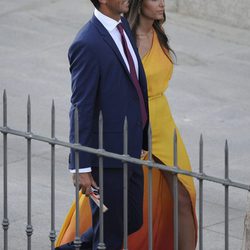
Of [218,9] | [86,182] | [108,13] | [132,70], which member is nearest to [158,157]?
[132,70]

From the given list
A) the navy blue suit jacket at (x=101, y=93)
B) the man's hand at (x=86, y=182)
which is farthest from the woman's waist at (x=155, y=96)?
the man's hand at (x=86, y=182)

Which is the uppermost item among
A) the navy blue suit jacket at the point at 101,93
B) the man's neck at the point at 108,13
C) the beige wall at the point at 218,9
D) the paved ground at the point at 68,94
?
the man's neck at the point at 108,13

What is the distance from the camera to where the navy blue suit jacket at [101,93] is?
18.3 ft

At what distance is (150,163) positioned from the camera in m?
4.85

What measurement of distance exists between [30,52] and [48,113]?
2154 millimetres

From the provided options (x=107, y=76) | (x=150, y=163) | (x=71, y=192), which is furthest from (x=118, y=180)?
(x=71, y=192)

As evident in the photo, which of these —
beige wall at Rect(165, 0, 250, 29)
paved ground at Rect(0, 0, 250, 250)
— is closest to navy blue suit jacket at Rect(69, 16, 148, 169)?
paved ground at Rect(0, 0, 250, 250)

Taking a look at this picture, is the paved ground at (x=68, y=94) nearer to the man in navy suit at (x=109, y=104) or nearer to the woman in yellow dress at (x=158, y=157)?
the woman in yellow dress at (x=158, y=157)

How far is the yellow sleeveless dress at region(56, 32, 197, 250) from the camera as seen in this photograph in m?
6.25

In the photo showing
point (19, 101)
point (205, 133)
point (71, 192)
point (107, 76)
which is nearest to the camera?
point (107, 76)

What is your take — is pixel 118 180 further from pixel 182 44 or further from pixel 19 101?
pixel 182 44

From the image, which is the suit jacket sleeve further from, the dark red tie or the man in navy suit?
the dark red tie

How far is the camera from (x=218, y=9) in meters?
13.1

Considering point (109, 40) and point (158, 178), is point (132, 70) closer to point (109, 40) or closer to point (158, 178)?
point (109, 40)
